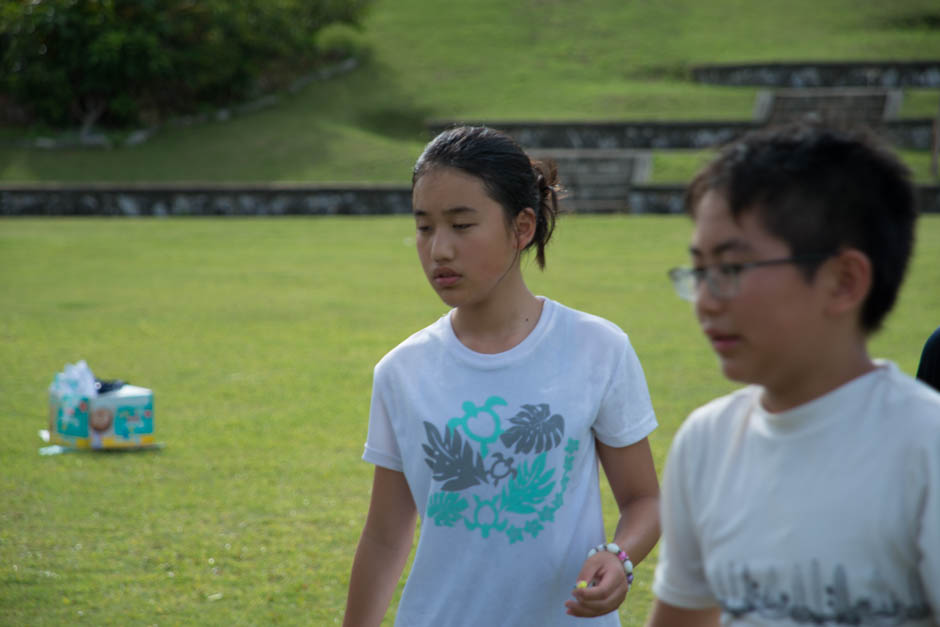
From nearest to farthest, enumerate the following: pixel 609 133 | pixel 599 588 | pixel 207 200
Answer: pixel 599 588 < pixel 207 200 < pixel 609 133

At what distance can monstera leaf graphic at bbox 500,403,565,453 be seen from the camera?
1929 millimetres

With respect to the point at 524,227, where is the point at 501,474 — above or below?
below

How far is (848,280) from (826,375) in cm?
11

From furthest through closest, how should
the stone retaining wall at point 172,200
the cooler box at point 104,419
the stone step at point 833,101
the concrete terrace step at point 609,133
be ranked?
the stone step at point 833,101 < the concrete terrace step at point 609,133 < the stone retaining wall at point 172,200 < the cooler box at point 104,419

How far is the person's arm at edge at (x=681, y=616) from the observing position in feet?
4.77

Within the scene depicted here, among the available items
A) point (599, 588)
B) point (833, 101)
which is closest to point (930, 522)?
point (599, 588)

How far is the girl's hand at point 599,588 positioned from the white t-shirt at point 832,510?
426mm

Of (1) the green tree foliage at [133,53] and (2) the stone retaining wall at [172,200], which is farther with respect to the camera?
(1) the green tree foliage at [133,53]

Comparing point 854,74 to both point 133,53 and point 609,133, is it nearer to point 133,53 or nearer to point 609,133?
point 609,133

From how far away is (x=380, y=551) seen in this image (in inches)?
81.2

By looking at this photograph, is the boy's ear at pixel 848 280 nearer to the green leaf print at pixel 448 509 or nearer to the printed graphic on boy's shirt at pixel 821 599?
the printed graphic on boy's shirt at pixel 821 599

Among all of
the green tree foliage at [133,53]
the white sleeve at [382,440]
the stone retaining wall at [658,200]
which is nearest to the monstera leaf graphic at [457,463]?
the white sleeve at [382,440]

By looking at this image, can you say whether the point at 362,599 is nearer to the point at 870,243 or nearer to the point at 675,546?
the point at 675,546

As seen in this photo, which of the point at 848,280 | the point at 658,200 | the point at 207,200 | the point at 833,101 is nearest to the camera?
the point at 848,280
